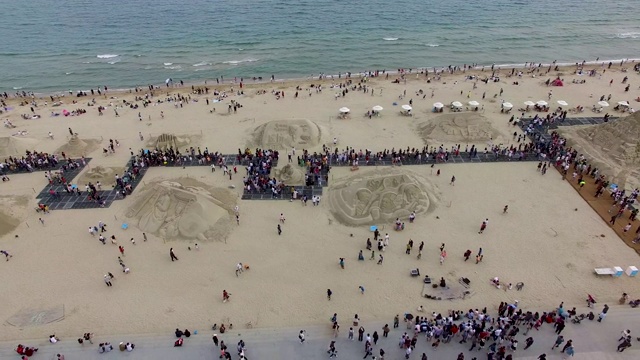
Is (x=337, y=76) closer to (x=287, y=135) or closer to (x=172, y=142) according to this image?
(x=287, y=135)

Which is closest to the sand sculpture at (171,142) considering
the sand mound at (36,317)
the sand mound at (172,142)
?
the sand mound at (172,142)

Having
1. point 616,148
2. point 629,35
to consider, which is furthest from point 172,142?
point 629,35

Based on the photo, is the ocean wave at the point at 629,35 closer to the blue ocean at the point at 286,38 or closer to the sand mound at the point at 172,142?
the blue ocean at the point at 286,38

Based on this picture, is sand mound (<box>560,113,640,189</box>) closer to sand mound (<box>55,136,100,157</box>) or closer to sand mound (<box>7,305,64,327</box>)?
sand mound (<box>7,305,64,327</box>)

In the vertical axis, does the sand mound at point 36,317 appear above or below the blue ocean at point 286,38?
below

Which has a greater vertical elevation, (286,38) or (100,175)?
(286,38)

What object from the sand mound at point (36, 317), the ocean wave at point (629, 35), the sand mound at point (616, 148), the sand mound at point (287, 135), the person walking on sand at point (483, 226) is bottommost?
the sand mound at point (36, 317)
